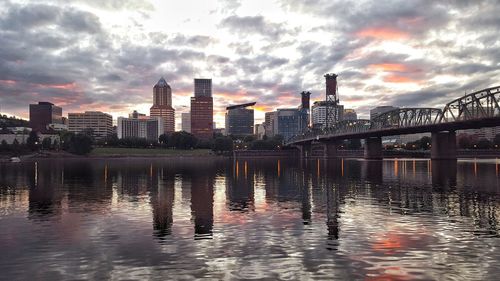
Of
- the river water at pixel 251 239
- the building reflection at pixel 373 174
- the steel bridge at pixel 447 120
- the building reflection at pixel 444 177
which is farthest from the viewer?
the steel bridge at pixel 447 120

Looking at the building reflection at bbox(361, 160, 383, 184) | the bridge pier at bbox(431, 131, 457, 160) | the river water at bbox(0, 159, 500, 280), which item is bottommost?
the building reflection at bbox(361, 160, 383, 184)

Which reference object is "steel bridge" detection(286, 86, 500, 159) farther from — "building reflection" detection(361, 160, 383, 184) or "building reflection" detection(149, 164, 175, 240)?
"building reflection" detection(149, 164, 175, 240)

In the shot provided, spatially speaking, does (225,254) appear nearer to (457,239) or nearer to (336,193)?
(457,239)

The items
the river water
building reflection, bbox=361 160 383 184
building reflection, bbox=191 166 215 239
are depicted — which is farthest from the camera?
building reflection, bbox=361 160 383 184

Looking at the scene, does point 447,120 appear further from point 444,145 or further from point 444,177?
point 444,177

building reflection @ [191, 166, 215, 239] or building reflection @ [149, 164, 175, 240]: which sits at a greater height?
building reflection @ [149, 164, 175, 240]

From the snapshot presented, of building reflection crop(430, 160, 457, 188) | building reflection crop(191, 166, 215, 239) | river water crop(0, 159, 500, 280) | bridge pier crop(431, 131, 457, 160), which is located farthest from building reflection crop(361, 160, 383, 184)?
bridge pier crop(431, 131, 457, 160)

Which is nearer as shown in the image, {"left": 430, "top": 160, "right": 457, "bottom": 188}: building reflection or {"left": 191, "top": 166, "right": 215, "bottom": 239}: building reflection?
{"left": 191, "top": 166, "right": 215, "bottom": 239}: building reflection

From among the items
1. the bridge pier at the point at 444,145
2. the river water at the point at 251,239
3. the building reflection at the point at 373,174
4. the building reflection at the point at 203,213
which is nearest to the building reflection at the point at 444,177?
the building reflection at the point at 373,174

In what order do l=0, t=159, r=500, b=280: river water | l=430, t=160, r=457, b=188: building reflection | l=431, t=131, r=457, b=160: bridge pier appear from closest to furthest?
l=0, t=159, r=500, b=280: river water, l=430, t=160, r=457, b=188: building reflection, l=431, t=131, r=457, b=160: bridge pier

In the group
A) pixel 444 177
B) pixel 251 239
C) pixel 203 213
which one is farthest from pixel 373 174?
pixel 251 239

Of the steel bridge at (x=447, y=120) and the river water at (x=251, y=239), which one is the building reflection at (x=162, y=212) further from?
the steel bridge at (x=447, y=120)

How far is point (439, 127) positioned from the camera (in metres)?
148

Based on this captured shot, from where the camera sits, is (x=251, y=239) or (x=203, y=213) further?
(x=203, y=213)
